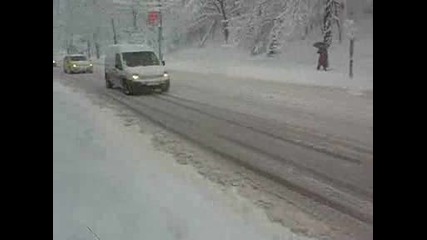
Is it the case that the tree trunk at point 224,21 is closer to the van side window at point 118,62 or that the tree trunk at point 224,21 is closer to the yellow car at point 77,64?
the yellow car at point 77,64

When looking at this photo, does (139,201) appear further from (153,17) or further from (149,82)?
(153,17)

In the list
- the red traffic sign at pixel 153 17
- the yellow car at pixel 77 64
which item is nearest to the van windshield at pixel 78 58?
the yellow car at pixel 77 64

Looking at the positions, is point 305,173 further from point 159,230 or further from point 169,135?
point 169,135

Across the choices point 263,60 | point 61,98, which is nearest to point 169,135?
point 61,98

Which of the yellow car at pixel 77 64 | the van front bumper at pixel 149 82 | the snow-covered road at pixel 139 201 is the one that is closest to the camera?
the snow-covered road at pixel 139 201

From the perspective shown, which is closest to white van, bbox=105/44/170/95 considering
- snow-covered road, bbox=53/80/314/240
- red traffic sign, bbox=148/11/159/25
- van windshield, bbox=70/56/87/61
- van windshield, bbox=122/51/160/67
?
van windshield, bbox=122/51/160/67

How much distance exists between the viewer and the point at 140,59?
17609 mm

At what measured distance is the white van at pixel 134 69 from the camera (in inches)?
652

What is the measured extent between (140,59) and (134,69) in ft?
2.50

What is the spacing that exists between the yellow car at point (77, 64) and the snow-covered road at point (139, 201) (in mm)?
22333

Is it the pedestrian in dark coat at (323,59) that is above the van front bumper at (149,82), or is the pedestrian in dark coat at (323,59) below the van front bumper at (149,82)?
above

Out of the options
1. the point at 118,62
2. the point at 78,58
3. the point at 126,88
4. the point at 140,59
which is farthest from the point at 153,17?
the point at 78,58
